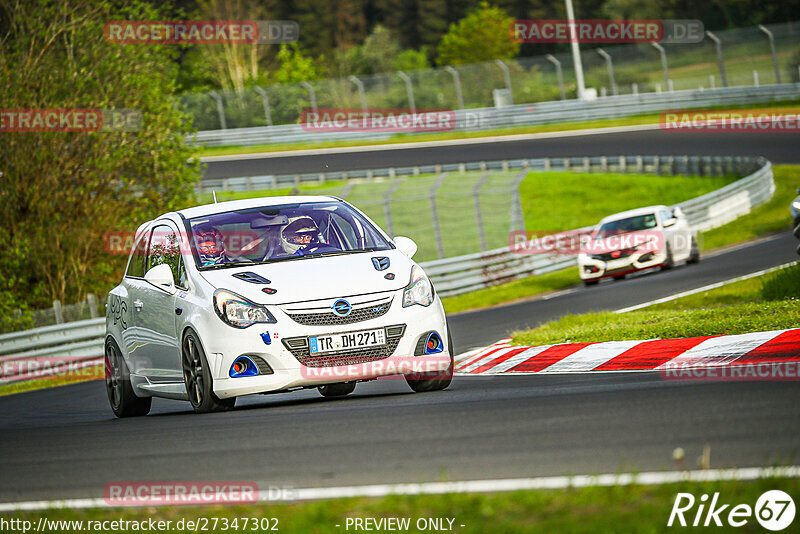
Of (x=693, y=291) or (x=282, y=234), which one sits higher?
(x=282, y=234)

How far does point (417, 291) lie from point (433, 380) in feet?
2.45

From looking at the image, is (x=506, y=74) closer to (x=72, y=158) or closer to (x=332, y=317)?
(x=72, y=158)

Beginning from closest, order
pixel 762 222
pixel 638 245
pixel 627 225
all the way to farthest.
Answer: pixel 638 245 < pixel 627 225 < pixel 762 222

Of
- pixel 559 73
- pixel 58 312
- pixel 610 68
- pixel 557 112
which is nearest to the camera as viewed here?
pixel 58 312

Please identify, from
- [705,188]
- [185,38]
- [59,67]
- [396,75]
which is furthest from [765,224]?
[396,75]

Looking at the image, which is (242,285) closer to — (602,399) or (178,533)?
(602,399)

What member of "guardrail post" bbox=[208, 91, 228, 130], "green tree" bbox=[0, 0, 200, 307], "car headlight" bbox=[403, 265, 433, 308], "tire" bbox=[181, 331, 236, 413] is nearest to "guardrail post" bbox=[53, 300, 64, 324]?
"green tree" bbox=[0, 0, 200, 307]

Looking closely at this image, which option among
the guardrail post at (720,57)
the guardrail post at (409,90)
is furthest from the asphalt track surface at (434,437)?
the guardrail post at (409,90)

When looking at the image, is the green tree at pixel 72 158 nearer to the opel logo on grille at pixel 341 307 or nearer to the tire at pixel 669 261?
the tire at pixel 669 261

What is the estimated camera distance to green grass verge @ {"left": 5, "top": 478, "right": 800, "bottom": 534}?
158 inches

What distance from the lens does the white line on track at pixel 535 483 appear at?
4.50 meters

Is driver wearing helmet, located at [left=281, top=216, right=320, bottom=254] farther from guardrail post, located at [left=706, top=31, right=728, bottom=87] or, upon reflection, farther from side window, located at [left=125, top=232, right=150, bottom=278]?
guardrail post, located at [left=706, top=31, right=728, bottom=87]

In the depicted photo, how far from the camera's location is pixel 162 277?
906 cm

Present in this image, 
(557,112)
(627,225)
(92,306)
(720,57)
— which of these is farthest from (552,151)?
(92,306)
